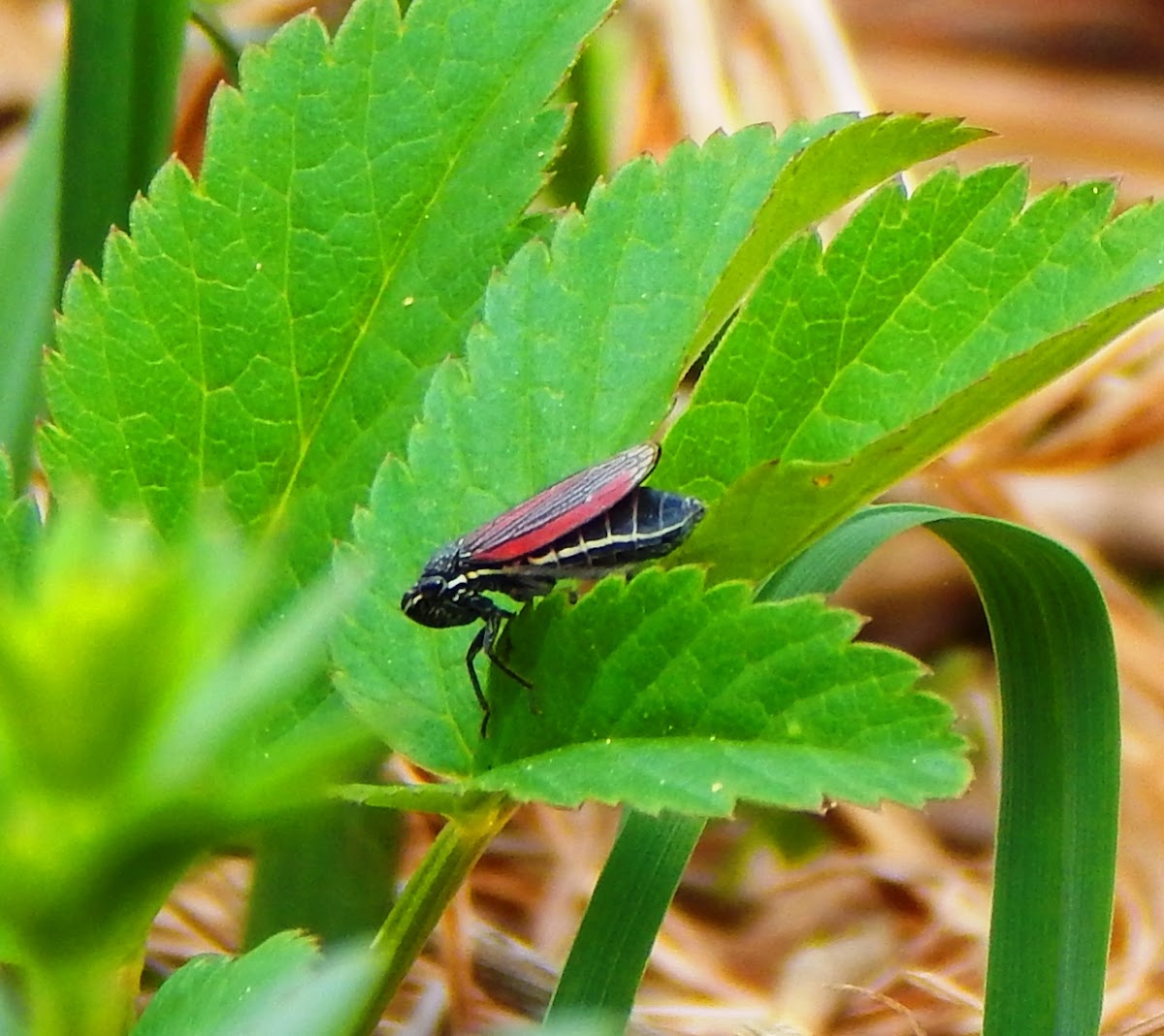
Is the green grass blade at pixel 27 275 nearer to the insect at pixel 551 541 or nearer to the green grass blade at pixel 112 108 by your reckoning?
the green grass blade at pixel 112 108

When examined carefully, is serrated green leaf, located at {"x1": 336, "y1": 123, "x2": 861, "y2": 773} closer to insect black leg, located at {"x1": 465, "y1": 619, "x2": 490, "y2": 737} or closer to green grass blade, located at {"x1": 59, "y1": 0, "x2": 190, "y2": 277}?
insect black leg, located at {"x1": 465, "y1": 619, "x2": 490, "y2": 737}

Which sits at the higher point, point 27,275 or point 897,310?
point 27,275

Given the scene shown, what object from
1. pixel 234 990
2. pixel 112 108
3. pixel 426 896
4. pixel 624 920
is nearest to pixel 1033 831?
pixel 624 920

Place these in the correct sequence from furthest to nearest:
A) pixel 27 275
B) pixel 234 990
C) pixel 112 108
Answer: pixel 27 275, pixel 112 108, pixel 234 990

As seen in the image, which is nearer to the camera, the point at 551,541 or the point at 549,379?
the point at 549,379

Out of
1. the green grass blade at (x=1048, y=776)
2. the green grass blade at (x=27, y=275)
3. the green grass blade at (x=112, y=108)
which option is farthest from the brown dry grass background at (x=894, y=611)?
the green grass blade at (x=112, y=108)

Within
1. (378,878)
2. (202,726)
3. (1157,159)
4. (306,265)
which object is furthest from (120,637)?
(1157,159)

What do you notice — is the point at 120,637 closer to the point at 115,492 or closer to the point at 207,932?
the point at 115,492

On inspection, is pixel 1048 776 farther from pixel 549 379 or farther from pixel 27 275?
pixel 27 275
